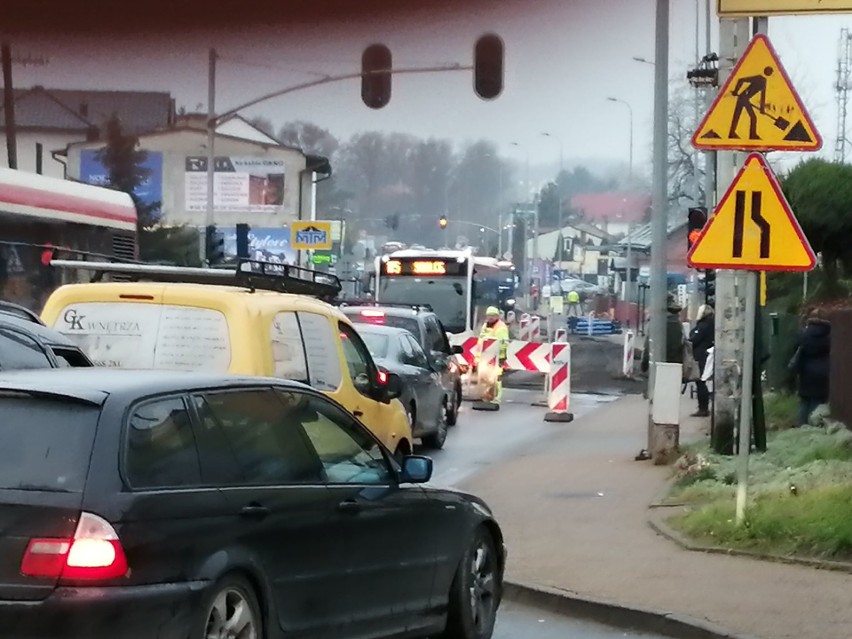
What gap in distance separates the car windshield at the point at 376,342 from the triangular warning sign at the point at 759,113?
9.08m

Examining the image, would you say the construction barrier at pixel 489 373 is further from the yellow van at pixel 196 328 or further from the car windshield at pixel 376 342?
the yellow van at pixel 196 328

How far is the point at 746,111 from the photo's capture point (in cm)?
1089

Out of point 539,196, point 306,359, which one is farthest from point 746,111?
point 539,196

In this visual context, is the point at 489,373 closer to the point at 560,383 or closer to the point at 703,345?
the point at 560,383

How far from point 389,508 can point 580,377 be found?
3235 cm

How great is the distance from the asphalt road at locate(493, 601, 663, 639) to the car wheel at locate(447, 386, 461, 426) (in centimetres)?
1334

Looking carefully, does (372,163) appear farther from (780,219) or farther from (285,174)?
(780,219)

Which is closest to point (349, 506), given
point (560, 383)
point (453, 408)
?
point (453, 408)

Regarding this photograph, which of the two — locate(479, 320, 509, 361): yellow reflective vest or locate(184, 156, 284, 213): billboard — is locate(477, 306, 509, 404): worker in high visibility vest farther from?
locate(184, 156, 284, 213): billboard

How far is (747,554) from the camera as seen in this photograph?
10953mm

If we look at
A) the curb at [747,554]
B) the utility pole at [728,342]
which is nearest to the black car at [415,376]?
the utility pole at [728,342]

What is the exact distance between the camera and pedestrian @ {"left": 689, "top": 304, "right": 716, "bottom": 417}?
2516 centimetres

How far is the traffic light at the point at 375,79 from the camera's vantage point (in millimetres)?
21359

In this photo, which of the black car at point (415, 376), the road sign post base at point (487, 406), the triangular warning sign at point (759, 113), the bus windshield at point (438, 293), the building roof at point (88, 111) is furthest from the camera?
the building roof at point (88, 111)
